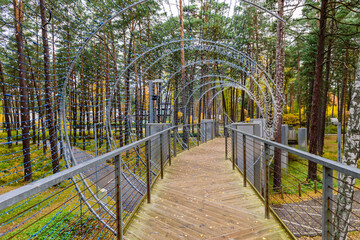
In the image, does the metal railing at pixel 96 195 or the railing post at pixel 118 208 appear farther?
the railing post at pixel 118 208

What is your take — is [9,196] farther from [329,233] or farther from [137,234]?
[329,233]

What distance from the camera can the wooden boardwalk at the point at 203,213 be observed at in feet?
8.19

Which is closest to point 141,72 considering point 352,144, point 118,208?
point 118,208

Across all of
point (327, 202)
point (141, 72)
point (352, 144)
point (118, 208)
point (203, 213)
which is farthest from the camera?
point (141, 72)

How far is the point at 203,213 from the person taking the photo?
119 inches

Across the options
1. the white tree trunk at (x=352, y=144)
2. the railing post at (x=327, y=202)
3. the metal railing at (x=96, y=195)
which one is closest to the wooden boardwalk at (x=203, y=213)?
the metal railing at (x=96, y=195)

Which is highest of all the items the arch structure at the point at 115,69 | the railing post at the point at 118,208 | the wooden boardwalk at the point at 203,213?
the arch structure at the point at 115,69

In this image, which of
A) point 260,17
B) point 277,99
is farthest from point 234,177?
point 260,17

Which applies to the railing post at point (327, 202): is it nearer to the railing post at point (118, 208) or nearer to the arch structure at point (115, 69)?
the railing post at point (118, 208)

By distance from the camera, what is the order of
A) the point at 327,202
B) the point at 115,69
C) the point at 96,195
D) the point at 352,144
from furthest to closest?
the point at 115,69, the point at 352,144, the point at 96,195, the point at 327,202

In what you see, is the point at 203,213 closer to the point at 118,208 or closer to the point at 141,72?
the point at 118,208

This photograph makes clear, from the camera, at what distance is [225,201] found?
11.2 feet

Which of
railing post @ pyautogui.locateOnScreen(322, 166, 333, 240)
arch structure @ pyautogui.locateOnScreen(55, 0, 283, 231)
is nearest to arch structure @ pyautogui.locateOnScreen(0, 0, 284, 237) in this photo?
arch structure @ pyautogui.locateOnScreen(55, 0, 283, 231)

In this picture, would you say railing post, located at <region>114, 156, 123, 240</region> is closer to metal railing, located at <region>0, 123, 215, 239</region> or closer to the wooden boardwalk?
metal railing, located at <region>0, 123, 215, 239</region>
